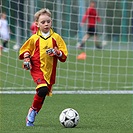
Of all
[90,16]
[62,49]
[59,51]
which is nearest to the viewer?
[59,51]

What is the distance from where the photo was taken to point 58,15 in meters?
14.4

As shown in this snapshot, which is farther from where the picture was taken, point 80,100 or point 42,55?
point 80,100

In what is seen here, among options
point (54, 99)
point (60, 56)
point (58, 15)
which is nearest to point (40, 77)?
point (60, 56)

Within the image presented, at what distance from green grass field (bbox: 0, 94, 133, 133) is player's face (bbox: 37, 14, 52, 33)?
3.94 feet

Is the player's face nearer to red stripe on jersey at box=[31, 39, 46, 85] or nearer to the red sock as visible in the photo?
red stripe on jersey at box=[31, 39, 46, 85]

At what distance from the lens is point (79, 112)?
8570mm

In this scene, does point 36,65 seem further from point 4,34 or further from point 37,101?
point 4,34

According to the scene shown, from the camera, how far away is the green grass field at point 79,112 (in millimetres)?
6910

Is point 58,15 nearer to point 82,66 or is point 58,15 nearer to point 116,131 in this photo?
point 82,66

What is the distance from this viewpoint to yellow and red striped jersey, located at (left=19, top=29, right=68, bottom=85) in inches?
284

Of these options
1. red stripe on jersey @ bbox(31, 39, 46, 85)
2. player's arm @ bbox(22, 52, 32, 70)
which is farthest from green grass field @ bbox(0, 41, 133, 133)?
player's arm @ bbox(22, 52, 32, 70)

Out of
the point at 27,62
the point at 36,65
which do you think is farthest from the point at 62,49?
the point at 27,62

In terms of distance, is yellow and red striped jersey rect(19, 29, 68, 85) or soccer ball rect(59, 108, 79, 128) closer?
soccer ball rect(59, 108, 79, 128)

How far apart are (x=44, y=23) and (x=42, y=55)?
400mm
